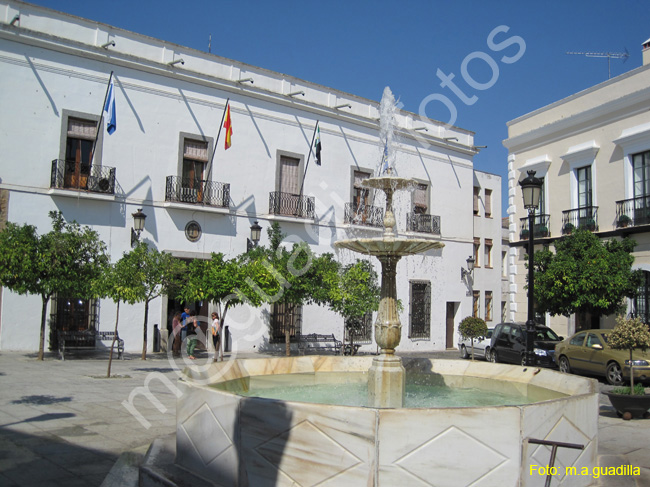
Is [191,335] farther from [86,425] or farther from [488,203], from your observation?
[488,203]

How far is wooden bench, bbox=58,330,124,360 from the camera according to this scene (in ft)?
52.7

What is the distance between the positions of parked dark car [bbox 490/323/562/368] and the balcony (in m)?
6.79

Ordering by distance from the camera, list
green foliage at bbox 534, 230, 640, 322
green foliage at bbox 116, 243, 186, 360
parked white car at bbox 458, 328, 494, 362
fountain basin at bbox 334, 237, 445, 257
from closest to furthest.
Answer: fountain basin at bbox 334, 237, 445, 257
green foliage at bbox 116, 243, 186, 360
green foliage at bbox 534, 230, 640, 322
parked white car at bbox 458, 328, 494, 362

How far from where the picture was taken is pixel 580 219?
2044 cm

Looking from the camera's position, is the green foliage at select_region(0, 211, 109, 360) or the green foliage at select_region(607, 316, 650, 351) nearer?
the green foliage at select_region(607, 316, 650, 351)

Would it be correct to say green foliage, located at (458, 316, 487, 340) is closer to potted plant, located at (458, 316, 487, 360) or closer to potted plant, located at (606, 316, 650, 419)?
potted plant, located at (458, 316, 487, 360)

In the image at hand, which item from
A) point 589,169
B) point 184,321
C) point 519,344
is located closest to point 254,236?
point 184,321

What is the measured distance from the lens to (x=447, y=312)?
26.7 meters

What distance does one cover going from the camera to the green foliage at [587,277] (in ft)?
55.3

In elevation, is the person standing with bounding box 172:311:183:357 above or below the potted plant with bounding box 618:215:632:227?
below

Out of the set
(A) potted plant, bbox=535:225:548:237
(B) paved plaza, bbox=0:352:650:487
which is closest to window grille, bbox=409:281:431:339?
(A) potted plant, bbox=535:225:548:237

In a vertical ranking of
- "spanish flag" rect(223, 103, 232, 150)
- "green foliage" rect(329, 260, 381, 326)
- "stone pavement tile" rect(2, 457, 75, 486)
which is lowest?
"stone pavement tile" rect(2, 457, 75, 486)

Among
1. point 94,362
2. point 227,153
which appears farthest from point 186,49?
point 94,362

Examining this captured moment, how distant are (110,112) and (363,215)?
10782mm
